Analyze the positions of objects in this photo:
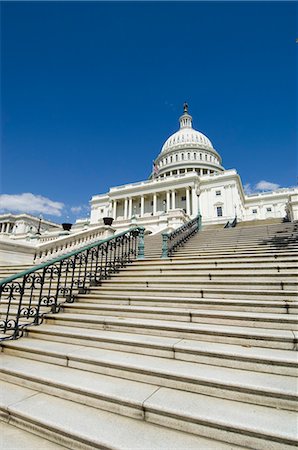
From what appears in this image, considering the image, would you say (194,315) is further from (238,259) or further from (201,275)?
(238,259)

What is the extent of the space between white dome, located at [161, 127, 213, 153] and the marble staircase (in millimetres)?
84263

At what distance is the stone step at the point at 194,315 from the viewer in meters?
4.14

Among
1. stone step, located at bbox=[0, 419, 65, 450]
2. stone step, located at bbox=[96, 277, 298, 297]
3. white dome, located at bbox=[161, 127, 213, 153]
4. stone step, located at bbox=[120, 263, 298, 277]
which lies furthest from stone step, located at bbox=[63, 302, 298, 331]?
white dome, located at bbox=[161, 127, 213, 153]

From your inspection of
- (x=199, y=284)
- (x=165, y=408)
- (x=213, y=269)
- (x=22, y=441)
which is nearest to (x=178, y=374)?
(x=165, y=408)

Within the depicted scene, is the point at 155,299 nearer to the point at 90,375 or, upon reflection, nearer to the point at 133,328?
Result: the point at 133,328

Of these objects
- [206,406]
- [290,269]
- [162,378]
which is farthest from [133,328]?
[290,269]

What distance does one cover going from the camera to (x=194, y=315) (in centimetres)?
475

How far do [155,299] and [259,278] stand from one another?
2765 millimetres

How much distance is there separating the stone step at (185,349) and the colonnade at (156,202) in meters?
47.7

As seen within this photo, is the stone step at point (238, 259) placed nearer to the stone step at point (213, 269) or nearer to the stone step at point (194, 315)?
the stone step at point (213, 269)

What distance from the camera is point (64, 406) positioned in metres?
2.93

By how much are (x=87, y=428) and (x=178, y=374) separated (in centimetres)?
123

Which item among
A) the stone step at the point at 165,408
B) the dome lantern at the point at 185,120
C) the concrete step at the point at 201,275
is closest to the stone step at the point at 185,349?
the stone step at the point at 165,408

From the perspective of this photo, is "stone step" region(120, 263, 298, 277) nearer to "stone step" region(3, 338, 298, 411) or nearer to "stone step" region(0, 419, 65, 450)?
"stone step" region(3, 338, 298, 411)
